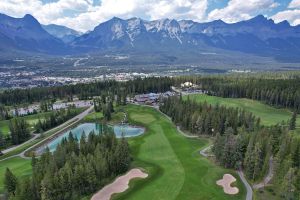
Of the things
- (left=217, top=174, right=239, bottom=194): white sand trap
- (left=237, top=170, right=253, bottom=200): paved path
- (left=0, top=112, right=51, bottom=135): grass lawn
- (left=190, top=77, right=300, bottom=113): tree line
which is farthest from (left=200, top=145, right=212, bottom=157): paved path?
(left=0, top=112, right=51, bottom=135): grass lawn

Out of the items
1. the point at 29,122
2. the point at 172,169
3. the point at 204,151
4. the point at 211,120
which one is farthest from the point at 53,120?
the point at 172,169

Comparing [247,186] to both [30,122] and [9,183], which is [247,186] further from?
[30,122]

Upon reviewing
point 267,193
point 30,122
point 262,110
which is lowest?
point 30,122

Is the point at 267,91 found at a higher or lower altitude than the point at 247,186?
higher

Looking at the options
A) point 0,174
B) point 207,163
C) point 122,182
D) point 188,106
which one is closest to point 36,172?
point 122,182

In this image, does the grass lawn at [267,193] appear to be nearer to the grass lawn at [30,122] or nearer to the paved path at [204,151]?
the paved path at [204,151]

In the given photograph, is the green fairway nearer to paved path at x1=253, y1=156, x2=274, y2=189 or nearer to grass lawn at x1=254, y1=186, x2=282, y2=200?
grass lawn at x1=254, y1=186, x2=282, y2=200

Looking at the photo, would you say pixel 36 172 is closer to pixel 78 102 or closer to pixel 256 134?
pixel 256 134
